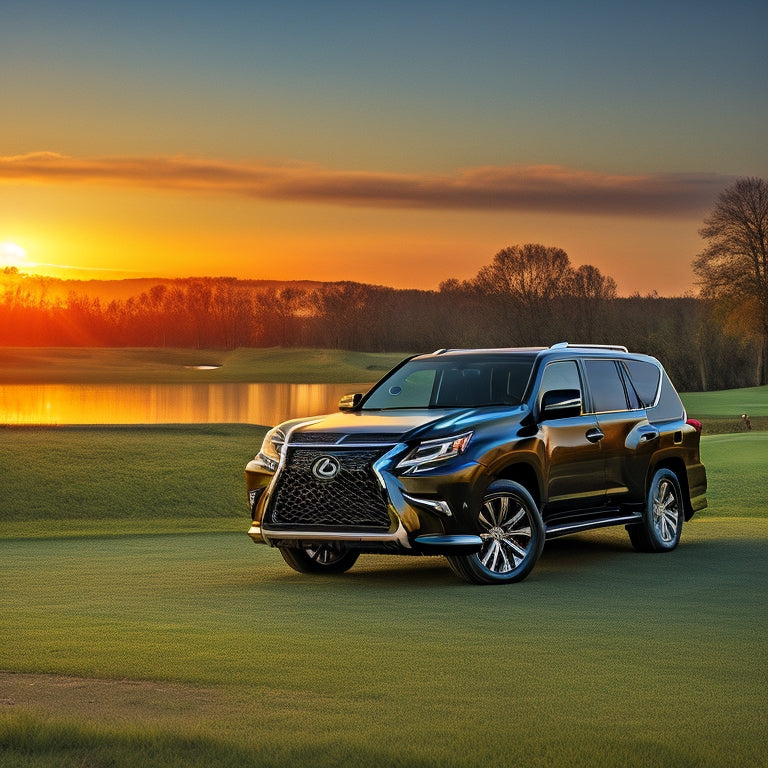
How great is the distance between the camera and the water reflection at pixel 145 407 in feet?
217

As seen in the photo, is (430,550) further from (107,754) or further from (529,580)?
(107,754)

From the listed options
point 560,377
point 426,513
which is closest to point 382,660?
point 426,513

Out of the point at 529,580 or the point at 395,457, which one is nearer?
the point at 395,457

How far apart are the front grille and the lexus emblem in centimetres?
3

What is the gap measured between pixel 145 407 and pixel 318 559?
232 ft

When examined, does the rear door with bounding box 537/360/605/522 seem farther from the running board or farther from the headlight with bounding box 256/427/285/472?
the headlight with bounding box 256/427/285/472

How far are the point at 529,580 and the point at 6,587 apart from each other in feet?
16.1

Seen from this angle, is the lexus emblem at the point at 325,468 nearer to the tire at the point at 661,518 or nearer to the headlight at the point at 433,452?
the headlight at the point at 433,452

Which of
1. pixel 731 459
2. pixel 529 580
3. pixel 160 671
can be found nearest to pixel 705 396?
pixel 731 459

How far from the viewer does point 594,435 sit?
45.0 ft

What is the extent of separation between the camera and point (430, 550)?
1157 cm

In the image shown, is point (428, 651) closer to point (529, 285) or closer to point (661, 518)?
point (661, 518)

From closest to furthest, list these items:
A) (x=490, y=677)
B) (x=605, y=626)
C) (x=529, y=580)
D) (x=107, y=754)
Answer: (x=107, y=754), (x=490, y=677), (x=605, y=626), (x=529, y=580)

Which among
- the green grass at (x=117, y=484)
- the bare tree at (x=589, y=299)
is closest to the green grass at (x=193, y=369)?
the bare tree at (x=589, y=299)
